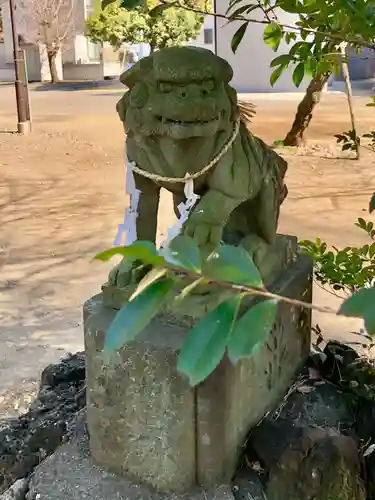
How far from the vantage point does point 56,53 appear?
63.8 feet

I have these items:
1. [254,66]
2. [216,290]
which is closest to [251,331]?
[216,290]

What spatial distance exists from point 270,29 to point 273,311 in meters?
1.37

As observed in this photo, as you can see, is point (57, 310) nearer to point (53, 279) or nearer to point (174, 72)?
point (53, 279)

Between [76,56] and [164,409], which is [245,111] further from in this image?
[76,56]

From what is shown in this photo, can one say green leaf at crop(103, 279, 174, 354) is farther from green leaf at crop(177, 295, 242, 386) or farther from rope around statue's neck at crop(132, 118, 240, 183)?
rope around statue's neck at crop(132, 118, 240, 183)

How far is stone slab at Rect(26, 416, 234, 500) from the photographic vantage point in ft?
4.96

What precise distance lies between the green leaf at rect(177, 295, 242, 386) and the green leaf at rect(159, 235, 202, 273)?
5cm

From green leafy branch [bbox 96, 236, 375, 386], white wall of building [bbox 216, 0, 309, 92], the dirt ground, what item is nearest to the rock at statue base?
green leafy branch [bbox 96, 236, 375, 386]

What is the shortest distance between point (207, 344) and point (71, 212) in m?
4.70

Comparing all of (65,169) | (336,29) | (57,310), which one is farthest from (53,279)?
(65,169)

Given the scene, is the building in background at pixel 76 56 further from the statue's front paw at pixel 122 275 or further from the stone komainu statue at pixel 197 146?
the statue's front paw at pixel 122 275

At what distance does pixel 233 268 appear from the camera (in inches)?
24.8

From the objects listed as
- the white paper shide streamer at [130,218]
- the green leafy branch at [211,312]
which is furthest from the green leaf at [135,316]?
the white paper shide streamer at [130,218]

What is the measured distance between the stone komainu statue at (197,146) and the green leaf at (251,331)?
2.74ft
